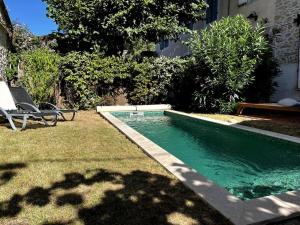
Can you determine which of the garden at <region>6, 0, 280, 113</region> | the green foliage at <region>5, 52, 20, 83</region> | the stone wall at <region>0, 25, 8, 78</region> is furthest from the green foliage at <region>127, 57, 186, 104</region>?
the stone wall at <region>0, 25, 8, 78</region>

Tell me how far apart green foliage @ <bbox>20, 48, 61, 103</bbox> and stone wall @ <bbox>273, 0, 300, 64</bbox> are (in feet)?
32.2

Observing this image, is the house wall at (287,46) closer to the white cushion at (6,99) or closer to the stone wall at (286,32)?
the stone wall at (286,32)

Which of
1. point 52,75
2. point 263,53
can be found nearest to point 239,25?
point 263,53

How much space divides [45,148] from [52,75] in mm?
8508

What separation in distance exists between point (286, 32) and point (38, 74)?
10.6 meters

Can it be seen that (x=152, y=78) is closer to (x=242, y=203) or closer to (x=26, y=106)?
(x=26, y=106)

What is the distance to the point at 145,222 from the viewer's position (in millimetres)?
3254

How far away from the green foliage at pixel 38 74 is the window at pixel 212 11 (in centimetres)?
1015

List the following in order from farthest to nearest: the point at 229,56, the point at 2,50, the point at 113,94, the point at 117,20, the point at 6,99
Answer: the point at 117,20 < the point at 113,94 < the point at 2,50 < the point at 229,56 < the point at 6,99

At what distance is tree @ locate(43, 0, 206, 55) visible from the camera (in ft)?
54.7

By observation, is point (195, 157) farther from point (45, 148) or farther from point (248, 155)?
point (45, 148)

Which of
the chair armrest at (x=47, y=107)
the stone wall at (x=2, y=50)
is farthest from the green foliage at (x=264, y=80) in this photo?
the stone wall at (x=2, y=50)

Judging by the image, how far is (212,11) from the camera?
1961 cm

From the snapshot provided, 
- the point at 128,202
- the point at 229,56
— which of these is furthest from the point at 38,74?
the point at 128,202
